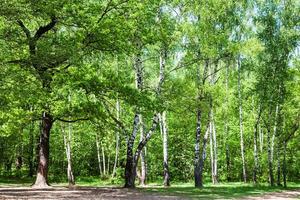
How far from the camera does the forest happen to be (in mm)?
16953

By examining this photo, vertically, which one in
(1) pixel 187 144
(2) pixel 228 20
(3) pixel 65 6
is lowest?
(1) pixel 187 144

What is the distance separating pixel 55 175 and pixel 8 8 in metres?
35.0

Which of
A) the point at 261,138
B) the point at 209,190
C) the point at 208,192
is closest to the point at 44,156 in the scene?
the point at 208,192

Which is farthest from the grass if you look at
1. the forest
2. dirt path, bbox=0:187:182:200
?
dirt path, bbox=0:187:182:200

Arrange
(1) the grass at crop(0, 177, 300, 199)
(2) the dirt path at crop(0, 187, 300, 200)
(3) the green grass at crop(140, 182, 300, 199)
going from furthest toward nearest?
(1) the grass at crop(0, 177, 300, 199)
(3) the green grass at crop(140, 182, 300, 199)
(2) the dirt path at crop(0, 187, 300, 200)

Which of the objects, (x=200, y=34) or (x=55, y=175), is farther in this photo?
(x=55, y=175)

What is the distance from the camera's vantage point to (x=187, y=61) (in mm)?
26828

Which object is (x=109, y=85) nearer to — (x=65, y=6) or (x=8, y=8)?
(x=65, y=6)

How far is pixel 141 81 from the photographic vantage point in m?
25.4

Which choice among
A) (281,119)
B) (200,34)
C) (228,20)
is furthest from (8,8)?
(281,119)

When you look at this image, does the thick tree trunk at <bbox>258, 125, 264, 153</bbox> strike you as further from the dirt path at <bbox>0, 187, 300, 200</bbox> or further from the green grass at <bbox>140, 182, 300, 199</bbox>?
the dirt path at <bbox>0, 187, 300, 200</bbox>

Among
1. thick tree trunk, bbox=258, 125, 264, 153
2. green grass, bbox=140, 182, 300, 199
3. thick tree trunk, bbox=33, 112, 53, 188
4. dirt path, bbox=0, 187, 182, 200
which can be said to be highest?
thick tree trunk, bbox=258, 125, 264, 153

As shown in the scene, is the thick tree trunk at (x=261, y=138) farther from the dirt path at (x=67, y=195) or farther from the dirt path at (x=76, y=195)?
the dirt path at (x=67, y=195)

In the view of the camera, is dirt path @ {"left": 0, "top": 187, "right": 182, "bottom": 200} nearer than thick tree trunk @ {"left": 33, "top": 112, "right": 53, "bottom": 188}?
Yes
